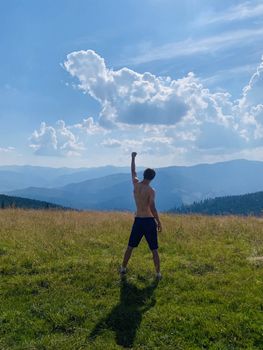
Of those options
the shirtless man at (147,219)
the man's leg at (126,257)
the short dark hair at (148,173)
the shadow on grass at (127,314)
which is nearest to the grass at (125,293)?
the shadow on grass at (127,314)

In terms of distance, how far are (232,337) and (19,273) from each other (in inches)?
248

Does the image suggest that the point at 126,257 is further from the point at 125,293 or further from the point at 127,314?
the point at 127,314

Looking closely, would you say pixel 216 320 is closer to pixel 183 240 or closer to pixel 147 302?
pixel 147 302

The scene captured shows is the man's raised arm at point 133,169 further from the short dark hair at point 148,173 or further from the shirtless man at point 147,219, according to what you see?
the short dark hair at point 148,173

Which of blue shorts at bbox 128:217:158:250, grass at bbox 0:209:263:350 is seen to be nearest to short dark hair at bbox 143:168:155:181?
blue shorts at bbox 128:217:158:250

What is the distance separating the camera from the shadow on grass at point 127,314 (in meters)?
8.08

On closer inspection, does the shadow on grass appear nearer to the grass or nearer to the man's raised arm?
the grass

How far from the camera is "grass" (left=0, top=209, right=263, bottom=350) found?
26.2 ft

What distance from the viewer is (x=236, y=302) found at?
9289mm

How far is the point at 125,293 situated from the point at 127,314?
1.19 metres

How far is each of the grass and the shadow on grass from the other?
2cm

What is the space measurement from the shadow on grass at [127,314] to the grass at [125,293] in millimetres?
21

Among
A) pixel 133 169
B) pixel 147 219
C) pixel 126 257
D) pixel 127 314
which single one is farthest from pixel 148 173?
pixel 127 314

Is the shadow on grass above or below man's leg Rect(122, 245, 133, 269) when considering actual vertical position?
below
